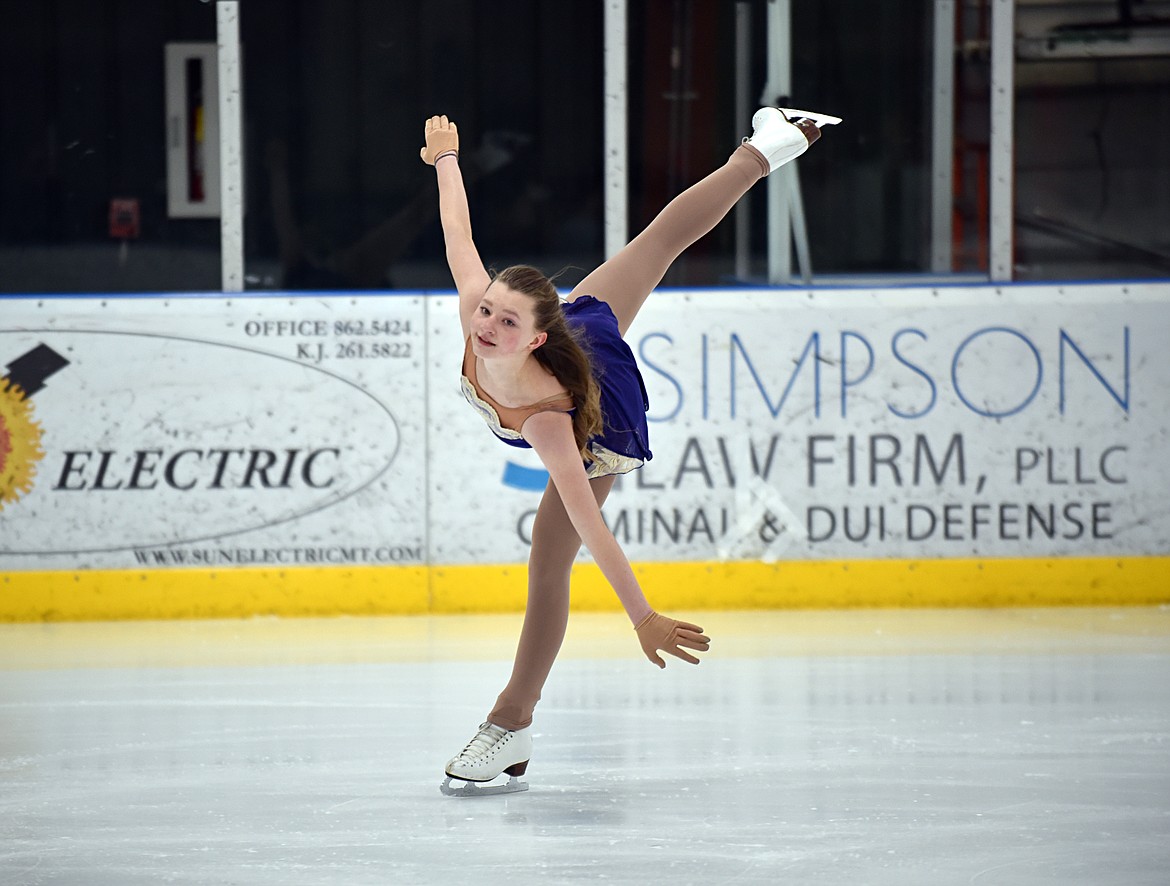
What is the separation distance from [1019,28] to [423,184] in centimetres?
344

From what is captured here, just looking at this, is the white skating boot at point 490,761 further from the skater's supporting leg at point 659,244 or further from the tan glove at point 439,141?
the tan glove at point 439,141

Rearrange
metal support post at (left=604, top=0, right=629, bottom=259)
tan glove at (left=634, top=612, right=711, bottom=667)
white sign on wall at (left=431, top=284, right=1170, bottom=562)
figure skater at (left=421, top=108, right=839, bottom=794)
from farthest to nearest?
metal support post at (left=604, top=0, right=629, bottom=259) → white sign on wall at (left=431, top=284, right=1170, bottom=562) → figure skater at (left=421, top=108, right=839, bottom=794) → tan glove at (left=634, top=612, right=711, bottom=667)

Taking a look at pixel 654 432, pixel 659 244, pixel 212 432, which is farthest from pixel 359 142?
pixel 659 244

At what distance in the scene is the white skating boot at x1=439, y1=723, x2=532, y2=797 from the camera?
3.77 meters

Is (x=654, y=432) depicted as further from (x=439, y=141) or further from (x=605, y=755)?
(x=439, y=141)

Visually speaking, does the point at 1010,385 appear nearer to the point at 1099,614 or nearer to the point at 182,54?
the point at 1099,614

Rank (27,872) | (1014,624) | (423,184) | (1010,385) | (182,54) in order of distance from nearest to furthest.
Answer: (27,872) → (1014,624) → (1010,385) → (182,54) → (423,184)

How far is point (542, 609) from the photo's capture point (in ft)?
12.6

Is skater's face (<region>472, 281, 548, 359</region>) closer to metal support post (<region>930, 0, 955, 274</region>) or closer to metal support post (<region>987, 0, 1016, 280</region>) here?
metal support post (<region>987, 0, 1016, 280</region>)

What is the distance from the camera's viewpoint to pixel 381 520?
6.71 metres

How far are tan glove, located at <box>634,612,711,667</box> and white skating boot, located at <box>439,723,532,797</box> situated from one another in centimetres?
80

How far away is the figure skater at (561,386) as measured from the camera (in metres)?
3.45

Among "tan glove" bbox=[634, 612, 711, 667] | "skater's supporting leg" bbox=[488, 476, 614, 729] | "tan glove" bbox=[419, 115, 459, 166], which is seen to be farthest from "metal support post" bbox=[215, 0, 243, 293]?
"tan glove" bbox=[634, 612, 711, 667]

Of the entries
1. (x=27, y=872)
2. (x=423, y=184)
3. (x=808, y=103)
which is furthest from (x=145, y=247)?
(x=27, y=872)
